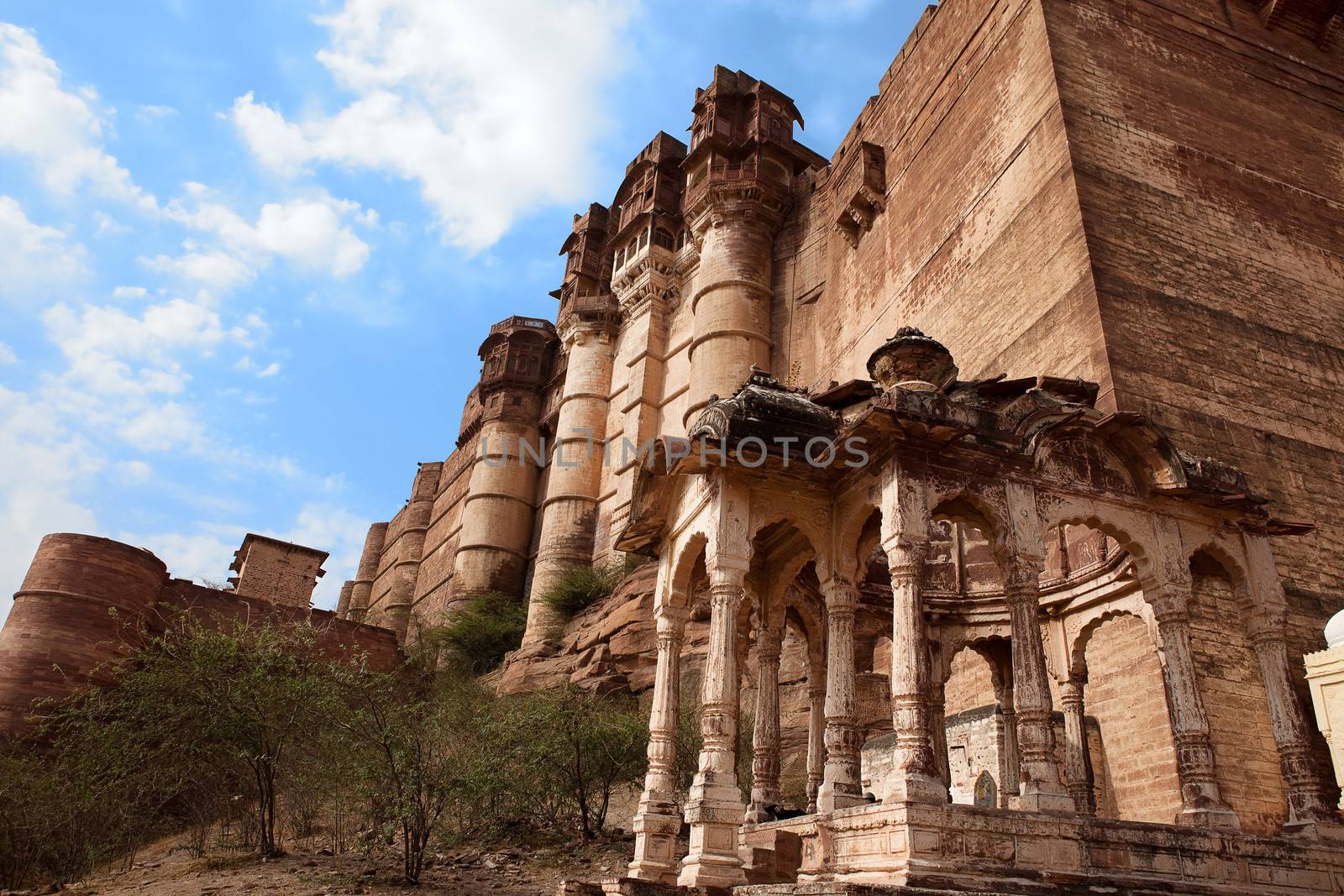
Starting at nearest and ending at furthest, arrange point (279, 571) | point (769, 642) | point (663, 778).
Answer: point (663, 778), point (769, 642), point (279, 571)

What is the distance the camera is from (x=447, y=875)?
9.23 meters

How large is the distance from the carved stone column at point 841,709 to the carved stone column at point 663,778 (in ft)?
3.58

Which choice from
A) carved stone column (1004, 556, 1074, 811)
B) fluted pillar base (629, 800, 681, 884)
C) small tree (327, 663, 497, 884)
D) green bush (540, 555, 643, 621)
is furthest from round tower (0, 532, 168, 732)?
carved stone column (1004, 556, 1074, 811)

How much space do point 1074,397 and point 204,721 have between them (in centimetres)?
1009

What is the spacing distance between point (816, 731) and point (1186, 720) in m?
3.17

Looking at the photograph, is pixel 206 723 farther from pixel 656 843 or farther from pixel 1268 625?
pixel 1268 625

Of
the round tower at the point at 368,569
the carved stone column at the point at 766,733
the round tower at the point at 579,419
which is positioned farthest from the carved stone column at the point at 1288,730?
the round tower at the point at 368,569

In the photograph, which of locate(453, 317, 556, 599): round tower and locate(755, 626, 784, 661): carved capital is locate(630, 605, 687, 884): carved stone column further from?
locate(453, 317, 556, 599): round tower

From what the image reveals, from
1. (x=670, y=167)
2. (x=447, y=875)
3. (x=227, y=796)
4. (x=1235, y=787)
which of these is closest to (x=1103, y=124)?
(x=1235, y=787)

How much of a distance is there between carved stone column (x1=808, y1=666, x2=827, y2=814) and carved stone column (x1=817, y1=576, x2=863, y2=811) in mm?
1445

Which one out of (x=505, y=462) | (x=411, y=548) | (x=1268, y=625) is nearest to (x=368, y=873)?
(x=1268, y=625)

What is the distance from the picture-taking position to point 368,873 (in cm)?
900

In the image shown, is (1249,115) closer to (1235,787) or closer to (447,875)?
(1235,787)

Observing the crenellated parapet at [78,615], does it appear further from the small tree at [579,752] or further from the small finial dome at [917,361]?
the small finial dome at [917,361]
